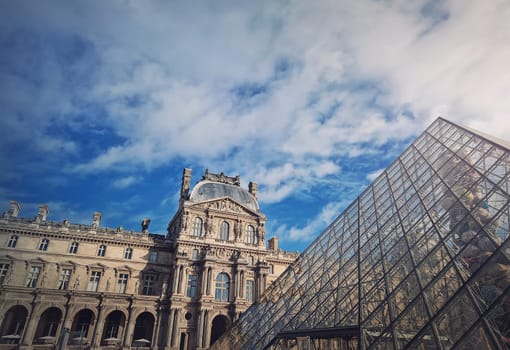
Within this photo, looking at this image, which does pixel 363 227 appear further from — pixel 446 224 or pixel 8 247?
pixel 8 247

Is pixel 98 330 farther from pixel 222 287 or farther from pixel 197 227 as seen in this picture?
pixel 197 227

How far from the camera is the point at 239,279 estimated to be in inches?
1390

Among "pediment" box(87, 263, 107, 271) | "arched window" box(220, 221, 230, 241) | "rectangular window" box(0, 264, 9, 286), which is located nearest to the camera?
"rectangular window" box(0, 264, 9, 286)

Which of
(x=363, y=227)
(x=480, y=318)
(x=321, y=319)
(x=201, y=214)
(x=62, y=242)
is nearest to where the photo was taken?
(x=480, y=318)

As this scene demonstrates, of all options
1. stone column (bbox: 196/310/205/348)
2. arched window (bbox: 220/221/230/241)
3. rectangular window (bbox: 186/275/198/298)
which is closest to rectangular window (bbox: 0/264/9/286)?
rectangular window (bbox: 186/275/198/298)

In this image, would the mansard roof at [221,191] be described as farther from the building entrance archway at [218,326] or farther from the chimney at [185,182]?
the building entrance archway at [218,326]

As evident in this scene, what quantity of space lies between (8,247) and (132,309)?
13.5 meters

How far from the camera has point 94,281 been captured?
33.3 metres

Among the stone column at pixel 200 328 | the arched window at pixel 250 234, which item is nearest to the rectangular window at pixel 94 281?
the stone column at pixel 200 328

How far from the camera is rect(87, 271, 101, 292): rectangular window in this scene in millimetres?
32844

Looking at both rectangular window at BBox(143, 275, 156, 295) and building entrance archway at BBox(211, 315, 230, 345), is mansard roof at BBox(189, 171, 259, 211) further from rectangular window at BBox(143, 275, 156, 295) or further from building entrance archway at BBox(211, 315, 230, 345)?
building entrance archway at BBox(211, 315, 230, 345)

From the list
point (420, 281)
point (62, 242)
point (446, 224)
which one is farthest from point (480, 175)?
point (62, 242)

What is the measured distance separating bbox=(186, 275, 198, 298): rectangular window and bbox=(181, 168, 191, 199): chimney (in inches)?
413

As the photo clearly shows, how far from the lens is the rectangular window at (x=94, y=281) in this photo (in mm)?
32844
